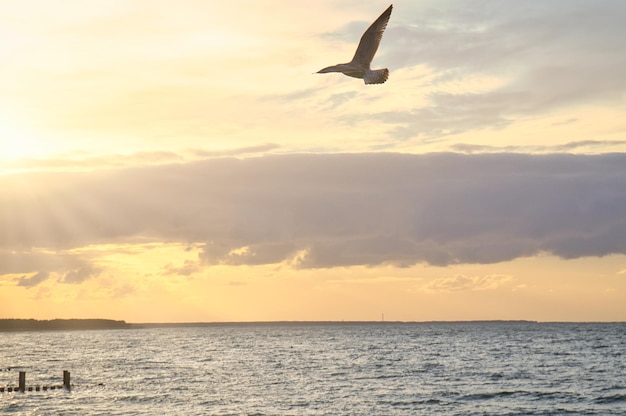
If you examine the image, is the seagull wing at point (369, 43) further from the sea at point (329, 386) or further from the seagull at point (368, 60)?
the sea at point (329, 386)

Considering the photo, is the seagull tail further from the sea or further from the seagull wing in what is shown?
the sea

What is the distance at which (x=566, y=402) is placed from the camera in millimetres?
64125

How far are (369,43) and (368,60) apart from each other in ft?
1.26

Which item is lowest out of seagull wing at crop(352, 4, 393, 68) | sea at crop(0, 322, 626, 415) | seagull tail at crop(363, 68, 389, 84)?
sea at crop(0, 322, 626, 415)

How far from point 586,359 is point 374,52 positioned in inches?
3942

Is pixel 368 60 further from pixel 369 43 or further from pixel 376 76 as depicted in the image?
pixel 376 76

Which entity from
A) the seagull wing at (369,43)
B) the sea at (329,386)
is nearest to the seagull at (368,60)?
the seagull wing at (369,43)

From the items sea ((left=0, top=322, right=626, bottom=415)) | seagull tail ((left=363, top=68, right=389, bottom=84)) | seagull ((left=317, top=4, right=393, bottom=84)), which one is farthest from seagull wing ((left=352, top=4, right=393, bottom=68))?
sea ((left=0, top=322, right=626, bottom=415))

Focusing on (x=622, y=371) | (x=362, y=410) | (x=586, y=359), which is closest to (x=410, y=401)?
(x=362, y=410)

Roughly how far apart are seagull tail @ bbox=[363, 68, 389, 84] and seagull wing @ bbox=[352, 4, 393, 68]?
1.11 feet

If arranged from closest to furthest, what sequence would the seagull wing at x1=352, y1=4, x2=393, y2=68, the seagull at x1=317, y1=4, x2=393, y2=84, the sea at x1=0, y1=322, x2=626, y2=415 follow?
the seagull at x1=317, y1=4, x2=393, y2=84 → the seagull wing at x1=352, y1=4, x2=393, y2=68 → the sea at x1=0, y1=322, x2=626, y2=415

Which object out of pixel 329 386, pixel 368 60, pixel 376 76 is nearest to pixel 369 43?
pixel 368 60

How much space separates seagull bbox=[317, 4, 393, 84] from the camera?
18.7 metres

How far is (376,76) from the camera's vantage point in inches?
740
